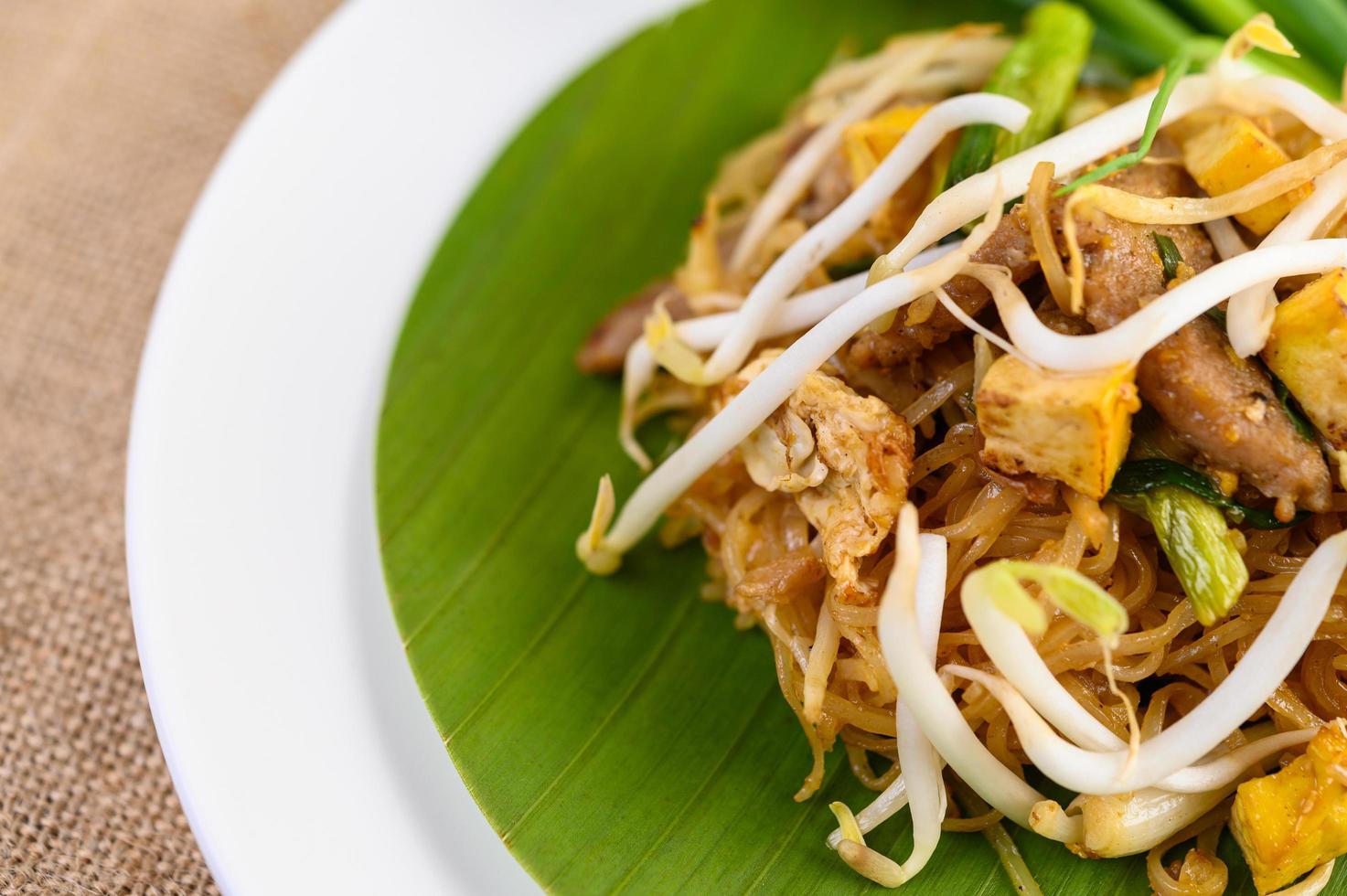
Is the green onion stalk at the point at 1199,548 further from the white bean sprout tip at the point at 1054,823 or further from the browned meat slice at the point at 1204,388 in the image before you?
the white bean sprout tip at the point at 1054,823

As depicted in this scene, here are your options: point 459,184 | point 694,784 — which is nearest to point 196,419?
point 459,184

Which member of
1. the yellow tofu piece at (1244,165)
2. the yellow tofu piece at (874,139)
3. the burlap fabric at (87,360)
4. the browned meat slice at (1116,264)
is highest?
the yellow tofu piece at (1244,165)

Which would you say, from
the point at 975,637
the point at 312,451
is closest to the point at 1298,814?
the point at 975,637

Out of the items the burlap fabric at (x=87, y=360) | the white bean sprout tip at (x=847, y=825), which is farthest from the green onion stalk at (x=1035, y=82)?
the burlap fabric at (x=87, y=360)

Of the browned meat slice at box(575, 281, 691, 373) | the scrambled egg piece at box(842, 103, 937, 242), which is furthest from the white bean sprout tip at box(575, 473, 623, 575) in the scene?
the scrambled egg piece at box(842, 103, 937, 242)

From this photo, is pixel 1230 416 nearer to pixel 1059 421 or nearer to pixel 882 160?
pixel 1059 421

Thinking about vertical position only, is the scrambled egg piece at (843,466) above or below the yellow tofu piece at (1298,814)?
above
